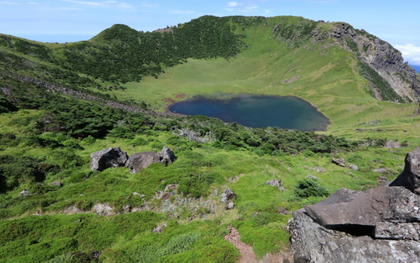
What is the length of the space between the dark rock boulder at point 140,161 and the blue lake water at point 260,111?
58.9m

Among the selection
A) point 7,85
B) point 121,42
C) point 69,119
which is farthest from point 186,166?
point 121,42

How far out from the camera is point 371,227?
8.08m

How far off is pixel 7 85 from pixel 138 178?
39004 mm

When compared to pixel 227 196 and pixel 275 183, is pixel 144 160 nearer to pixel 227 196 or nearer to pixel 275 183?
pixel 227 196

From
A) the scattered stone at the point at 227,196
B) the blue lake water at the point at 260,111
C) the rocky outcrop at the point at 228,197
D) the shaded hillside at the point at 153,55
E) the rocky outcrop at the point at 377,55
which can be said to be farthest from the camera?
the rocky outcrop at the point at 377,55

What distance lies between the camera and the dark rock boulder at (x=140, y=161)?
1966cm

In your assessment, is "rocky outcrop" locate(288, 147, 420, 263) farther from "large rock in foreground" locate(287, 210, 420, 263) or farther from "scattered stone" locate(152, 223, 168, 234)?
"scattered stone" locate(152, 223, 168, 234)

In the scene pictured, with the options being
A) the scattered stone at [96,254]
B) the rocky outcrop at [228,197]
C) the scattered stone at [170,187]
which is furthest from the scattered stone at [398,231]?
the scattered stone at [170,187]

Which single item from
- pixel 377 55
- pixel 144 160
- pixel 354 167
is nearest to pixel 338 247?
pixel 144 160

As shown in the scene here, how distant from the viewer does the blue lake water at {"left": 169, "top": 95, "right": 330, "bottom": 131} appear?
77.6 metres

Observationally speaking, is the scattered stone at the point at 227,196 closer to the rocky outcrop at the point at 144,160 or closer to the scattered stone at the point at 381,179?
the rocky outcrop at the point at 144,160

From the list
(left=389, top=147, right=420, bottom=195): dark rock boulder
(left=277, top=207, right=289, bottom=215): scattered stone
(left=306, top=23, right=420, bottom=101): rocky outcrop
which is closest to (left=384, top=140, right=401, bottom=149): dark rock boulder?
(left=277, top=207, right=289, bottom=215): scattered stone

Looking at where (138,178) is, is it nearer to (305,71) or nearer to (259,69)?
(305,71)

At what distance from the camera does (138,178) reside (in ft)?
59.4
